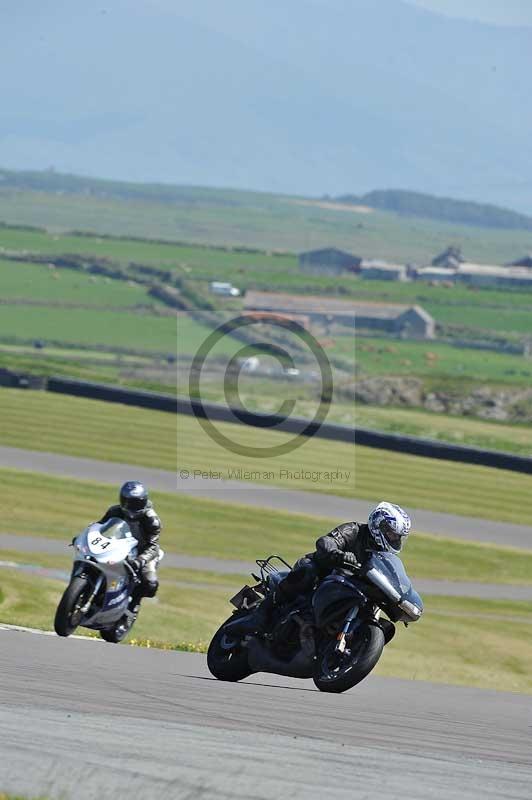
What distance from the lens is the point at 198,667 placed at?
1369 centimetres

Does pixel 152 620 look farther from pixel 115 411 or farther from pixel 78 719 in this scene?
pixel 115 411

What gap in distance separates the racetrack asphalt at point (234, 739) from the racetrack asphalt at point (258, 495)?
27162 millimetres

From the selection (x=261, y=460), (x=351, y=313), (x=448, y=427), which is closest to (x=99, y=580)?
(x=261, y=460)

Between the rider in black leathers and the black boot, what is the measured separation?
5 cm

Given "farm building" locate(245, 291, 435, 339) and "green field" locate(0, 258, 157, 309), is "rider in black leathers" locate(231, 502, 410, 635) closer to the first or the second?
"farm building" locate(245, 291, 435, 339)

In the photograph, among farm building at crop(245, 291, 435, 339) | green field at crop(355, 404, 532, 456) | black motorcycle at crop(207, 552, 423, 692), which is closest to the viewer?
black motorcycle at crop(207, 552, 423, 692)

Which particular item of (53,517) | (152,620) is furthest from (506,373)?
(152,620)

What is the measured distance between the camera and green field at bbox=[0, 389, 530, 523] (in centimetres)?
4409

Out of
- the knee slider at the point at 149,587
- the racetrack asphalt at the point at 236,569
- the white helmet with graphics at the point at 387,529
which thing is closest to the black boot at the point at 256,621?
the white helmet with graphics at the point at 387,529

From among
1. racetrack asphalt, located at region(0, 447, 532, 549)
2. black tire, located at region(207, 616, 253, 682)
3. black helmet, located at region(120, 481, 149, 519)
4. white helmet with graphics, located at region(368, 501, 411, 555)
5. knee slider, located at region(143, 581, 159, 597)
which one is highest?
white helmet with graphics, located at region(368, 501, 411, 555)

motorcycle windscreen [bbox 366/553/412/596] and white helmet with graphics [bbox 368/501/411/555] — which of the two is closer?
motorcycle windscreen [bbox 366/553/412/596]

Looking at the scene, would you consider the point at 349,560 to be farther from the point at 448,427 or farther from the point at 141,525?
the point at 448,427

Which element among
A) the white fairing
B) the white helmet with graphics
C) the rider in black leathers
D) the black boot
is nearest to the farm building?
the white fairing

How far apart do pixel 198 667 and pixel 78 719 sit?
5.41 m
